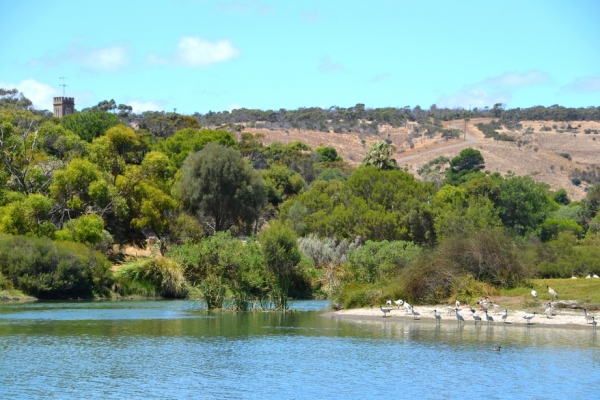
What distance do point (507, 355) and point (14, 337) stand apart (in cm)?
1727

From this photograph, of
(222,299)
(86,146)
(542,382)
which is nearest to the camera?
(542,382)

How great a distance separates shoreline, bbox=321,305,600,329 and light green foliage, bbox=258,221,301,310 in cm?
339

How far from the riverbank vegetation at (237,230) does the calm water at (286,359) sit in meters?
4.26

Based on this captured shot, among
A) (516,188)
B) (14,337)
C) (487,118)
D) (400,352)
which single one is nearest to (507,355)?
(400,352)

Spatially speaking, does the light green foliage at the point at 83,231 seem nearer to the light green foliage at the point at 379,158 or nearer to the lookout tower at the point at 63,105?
the light green foliage at the point at 379,158

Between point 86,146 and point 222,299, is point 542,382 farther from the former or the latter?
point 86,146

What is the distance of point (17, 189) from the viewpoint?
59000 mm

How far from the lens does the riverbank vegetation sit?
4141 cm

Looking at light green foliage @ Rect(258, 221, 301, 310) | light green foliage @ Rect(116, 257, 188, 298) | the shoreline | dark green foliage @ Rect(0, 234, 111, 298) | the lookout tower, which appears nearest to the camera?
the shoreline

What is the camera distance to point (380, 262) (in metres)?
44.3

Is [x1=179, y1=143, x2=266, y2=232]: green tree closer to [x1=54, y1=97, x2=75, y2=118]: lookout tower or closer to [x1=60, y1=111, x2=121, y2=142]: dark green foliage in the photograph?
A: [x1=60, y1=111, x2=121, y2=142]: dark green foliage

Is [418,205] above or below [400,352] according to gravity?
above

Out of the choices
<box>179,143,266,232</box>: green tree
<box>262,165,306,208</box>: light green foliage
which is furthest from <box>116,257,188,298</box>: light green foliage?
<box>262,165,306,208</box>: light green foliage

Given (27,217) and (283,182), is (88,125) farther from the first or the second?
(27,217)
